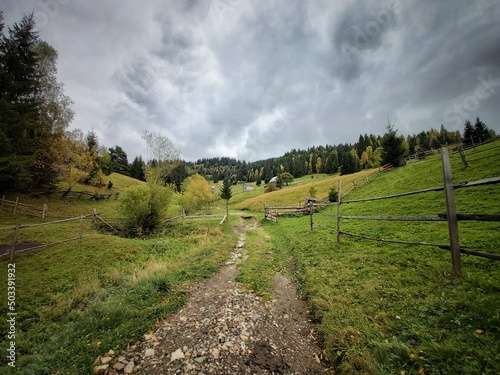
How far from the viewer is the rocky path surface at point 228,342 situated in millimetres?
3531

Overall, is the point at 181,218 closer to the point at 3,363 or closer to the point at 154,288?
the point at 154,288

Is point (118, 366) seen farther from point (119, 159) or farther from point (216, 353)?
point (119, 159)

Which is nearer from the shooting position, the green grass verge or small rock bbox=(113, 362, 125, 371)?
small rock bbox=(113, 362, 125, 371)

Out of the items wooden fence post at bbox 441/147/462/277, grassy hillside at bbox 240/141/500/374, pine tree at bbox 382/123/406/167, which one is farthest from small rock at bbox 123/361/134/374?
pine tree at bbox 382/123/406/167

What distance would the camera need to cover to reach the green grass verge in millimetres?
4156

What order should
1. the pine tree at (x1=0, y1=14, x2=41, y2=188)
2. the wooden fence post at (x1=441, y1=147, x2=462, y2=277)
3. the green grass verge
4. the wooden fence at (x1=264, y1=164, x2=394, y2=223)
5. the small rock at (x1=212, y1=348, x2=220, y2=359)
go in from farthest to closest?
the wooden fence at (x1=264, y1=164, x2=394, y2=223) < the pine tree at (x1=0, y1=14, x2=41, y2=188) < the green grass verge < the wooden fence post at (x1=441, y1=147, x2=462, y2=277) < the small rock at (x1=212, y1=348, x2=220, y2=359)

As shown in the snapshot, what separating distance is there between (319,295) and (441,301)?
106 inches

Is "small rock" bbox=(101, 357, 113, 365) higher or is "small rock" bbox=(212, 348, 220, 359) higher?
"small rock" bbox=(212, 348, 220, 359)

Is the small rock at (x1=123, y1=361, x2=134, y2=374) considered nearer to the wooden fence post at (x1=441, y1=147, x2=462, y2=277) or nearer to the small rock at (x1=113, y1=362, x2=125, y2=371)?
the small rock at (x1=113, y1=362, x2=125, y2=371)

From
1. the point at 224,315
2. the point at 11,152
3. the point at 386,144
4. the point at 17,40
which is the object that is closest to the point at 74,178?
the point at 11,152

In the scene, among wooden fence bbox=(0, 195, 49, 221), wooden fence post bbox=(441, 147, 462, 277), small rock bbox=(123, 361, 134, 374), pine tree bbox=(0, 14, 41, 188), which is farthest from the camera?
wooden fence bbox=(0, 195, 49, 221)

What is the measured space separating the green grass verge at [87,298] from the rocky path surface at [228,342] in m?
0.53

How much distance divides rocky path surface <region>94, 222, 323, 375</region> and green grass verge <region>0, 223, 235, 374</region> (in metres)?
0.53

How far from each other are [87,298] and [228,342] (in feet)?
19.9
